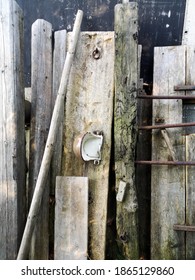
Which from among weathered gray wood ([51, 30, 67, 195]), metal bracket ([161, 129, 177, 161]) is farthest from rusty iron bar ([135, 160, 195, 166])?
weathered gray wood ([51, 30, 67, 195])

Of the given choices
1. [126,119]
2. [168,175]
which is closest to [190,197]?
[168,175]

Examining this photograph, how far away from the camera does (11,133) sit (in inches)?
54.1

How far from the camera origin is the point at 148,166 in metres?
1.51

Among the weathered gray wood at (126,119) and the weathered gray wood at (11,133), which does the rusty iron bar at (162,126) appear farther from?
the weathered gray wood at (11,133)

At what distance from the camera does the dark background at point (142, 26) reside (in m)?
1.50

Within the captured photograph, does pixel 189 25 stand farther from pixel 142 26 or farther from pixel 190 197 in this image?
pixel 190 197

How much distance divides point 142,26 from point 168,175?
0.88 metres

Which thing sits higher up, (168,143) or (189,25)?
(189,25)

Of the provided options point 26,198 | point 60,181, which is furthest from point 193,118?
point 26,198

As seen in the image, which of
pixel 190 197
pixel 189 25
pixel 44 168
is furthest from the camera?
pixel 189 25

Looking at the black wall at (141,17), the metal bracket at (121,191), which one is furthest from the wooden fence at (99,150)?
the black wall at (141,17)

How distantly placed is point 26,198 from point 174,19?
1.32 meters

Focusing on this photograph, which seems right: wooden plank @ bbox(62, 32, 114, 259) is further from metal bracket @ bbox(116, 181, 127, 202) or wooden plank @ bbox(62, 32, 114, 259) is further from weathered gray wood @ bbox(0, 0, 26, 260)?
weathered gray wood @ bbox(0, 0, 26, 260)
